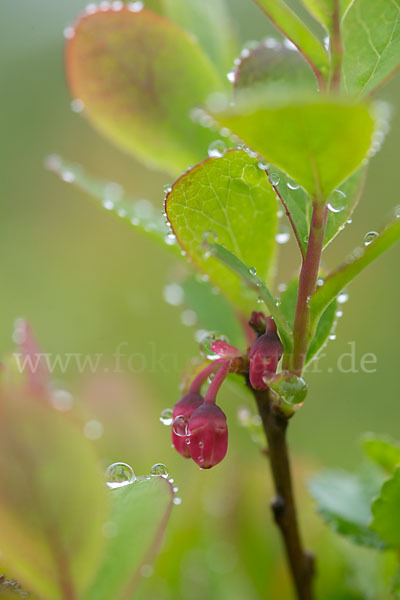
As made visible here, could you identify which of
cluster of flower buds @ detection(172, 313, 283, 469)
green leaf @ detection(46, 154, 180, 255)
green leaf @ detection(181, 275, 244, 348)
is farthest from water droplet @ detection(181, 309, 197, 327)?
cluster of flower buds @ detection(172, 313, 283, 469)

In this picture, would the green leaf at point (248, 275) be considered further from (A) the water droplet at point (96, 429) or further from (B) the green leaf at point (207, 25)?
(B) the green leaf at point (207, 25)

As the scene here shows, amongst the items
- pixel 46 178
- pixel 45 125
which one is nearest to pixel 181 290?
pixel 46 178

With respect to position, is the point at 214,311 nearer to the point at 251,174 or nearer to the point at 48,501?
the point at 251,174

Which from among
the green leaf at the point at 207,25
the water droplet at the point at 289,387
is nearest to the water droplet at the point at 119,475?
the water droplet at the point at 289,387

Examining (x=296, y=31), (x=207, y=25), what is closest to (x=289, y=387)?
(x=296, y=31)

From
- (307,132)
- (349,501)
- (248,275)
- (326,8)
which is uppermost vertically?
(326,8)

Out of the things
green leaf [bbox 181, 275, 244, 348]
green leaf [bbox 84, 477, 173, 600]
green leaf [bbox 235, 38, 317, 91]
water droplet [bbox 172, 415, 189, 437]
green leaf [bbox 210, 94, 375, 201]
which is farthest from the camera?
green leaf [bbox 181, 275, 244, 348]

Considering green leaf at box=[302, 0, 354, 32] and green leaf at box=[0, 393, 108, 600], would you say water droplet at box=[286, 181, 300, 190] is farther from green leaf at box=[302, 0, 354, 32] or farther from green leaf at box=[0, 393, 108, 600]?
green leaf at box=[0, 393, 108, 600]

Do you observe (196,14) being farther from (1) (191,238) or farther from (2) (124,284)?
(2) (124,284)
